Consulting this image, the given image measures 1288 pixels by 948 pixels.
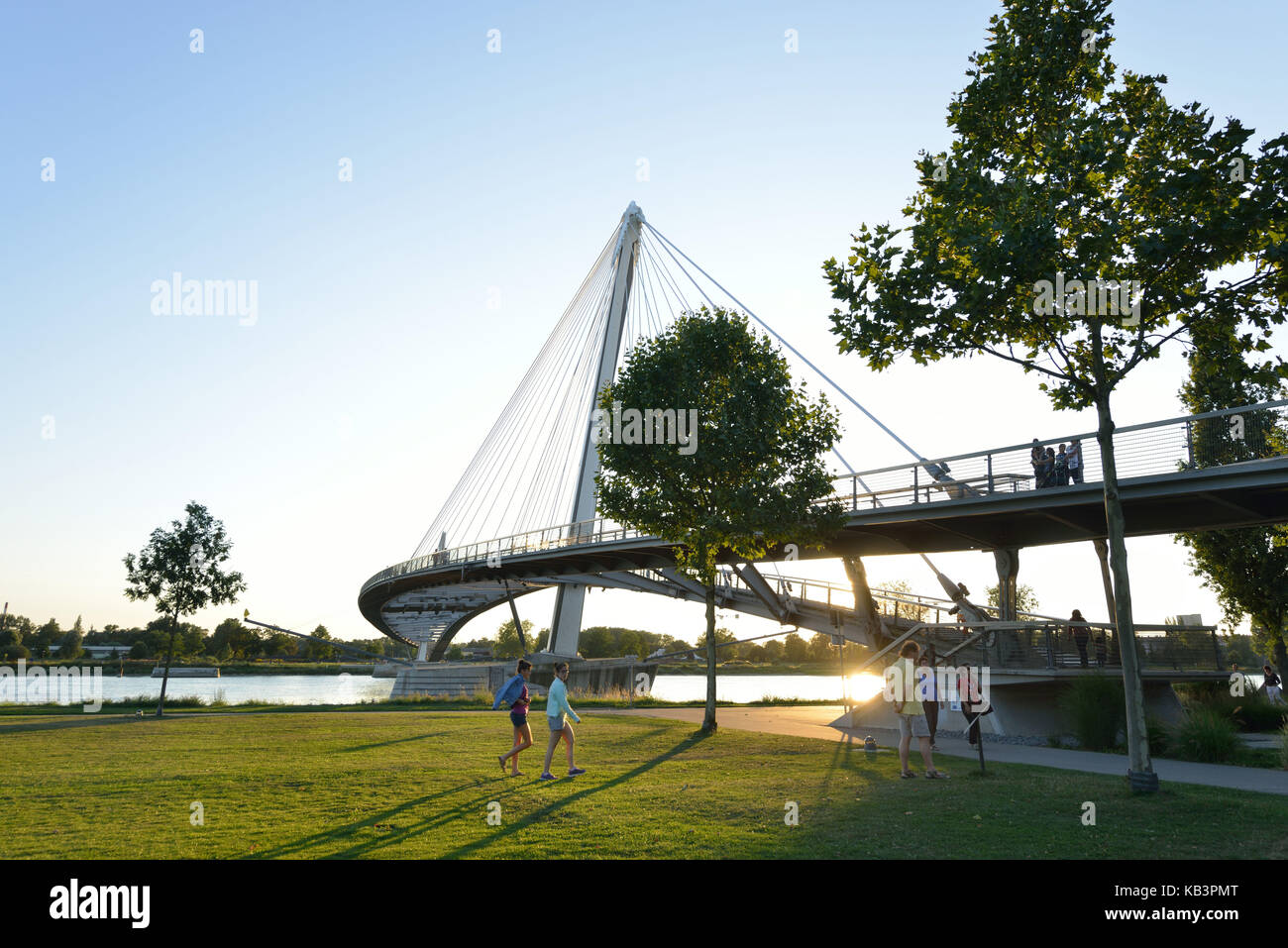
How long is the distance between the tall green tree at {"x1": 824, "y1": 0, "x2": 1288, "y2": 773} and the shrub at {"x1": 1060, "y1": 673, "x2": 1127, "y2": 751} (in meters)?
7.80

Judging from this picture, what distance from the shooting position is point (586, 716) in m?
25.4

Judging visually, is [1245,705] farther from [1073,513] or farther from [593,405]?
[593,405]

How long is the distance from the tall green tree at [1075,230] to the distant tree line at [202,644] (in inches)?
3775

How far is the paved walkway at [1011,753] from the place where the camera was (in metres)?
12.6

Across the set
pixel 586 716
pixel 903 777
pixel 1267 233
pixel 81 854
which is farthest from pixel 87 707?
pixel 1267 233

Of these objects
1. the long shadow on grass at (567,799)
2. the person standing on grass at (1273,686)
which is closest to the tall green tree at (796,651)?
the person standing on grass at (1273,686)

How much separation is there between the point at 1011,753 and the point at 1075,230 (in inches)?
417

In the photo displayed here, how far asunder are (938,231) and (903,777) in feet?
26.0

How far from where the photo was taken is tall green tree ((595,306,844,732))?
20234 millimetres

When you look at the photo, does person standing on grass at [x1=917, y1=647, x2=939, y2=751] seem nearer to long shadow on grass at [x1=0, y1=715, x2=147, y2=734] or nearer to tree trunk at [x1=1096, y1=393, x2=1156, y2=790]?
tree trunk at [x1=1096, y1=393, x2=1156, y2=790]

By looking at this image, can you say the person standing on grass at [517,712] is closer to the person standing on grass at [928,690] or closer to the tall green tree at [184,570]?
the person standing on grass at [928,690]

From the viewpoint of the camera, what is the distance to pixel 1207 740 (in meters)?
15.4

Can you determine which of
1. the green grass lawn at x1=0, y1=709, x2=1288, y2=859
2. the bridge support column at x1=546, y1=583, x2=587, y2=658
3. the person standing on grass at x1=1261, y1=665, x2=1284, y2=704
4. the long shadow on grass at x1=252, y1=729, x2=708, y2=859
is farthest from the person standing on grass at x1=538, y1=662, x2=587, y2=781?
the bridge support column at x1=546, y1=583, x2=587, y2=658
